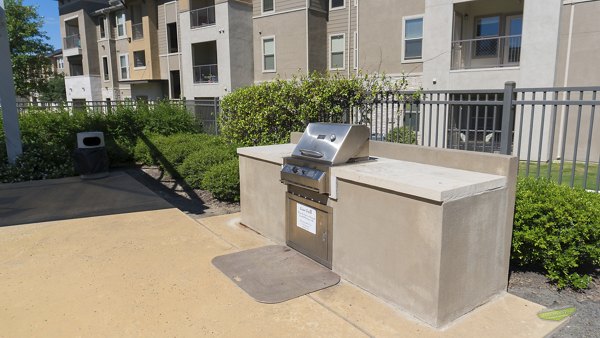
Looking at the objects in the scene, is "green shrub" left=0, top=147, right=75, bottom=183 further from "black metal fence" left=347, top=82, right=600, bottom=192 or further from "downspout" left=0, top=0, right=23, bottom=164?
"black metal fence" left=347, top=82, right=600, bottom=192

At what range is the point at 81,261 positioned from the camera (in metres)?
4.52

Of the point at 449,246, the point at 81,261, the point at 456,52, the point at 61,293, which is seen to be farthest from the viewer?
the point at 456,52

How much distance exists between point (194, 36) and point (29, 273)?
21.7 m

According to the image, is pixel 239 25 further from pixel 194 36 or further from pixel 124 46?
pixel 124 46

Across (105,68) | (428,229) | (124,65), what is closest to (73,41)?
Answer: (105,68)

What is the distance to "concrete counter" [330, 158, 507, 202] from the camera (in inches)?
121

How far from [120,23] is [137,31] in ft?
9.71

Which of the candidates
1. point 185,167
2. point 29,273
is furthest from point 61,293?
point 185,167

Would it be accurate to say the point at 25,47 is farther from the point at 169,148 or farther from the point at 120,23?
the point at 169,148

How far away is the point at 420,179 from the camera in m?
3.41

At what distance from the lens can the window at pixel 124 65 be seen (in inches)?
1230

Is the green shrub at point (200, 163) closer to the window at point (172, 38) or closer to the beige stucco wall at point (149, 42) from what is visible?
the window at point (172, 38)

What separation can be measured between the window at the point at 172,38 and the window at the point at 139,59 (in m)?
2.85

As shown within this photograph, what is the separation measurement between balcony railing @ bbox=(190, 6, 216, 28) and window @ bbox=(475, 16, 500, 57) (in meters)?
14.8
